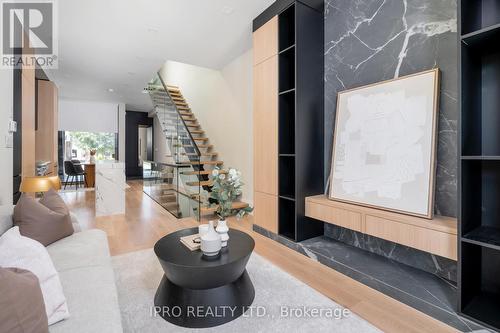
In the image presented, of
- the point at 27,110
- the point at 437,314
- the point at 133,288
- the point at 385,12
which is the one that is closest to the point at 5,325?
the point at 133,288

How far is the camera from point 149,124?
1159 cm

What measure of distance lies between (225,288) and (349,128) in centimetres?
206

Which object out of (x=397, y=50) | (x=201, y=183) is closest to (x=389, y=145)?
(x=397, y=50)

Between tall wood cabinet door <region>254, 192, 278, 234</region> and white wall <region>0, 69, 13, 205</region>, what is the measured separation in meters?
2.75

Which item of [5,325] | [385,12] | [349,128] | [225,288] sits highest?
[385,12]

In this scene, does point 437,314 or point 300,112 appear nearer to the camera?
point 437,314

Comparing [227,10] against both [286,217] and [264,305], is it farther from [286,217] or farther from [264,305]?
[264,305]

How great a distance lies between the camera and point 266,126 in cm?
347

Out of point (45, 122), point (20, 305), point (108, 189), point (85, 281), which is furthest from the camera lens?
point (45, 122)

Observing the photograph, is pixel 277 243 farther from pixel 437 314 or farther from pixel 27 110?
pixel 27 110

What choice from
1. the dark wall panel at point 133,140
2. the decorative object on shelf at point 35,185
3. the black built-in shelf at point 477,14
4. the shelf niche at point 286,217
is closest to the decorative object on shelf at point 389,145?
the black built-in shelf at point 477,14

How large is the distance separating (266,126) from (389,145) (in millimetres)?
1580

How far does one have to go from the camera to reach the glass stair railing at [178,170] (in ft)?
15.1

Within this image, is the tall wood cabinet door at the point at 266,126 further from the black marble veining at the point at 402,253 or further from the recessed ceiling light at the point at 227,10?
the black marble veining at the point at 402,253
